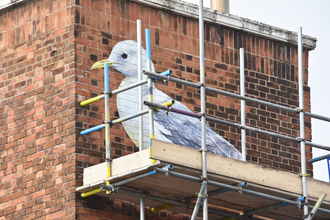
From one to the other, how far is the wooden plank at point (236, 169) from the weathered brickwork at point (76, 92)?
1.69 meters

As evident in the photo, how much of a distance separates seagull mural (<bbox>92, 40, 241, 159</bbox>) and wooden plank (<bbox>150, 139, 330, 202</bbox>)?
1746 mm

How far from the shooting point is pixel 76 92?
11797 millimetres

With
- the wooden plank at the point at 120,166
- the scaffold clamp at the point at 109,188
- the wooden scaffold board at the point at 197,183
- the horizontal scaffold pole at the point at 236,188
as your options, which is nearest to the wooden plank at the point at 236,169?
the wooden scaffold board at the point at 197,183

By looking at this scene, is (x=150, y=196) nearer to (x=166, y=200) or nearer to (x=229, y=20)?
(x=166, y=200)

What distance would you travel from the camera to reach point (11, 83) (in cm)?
1263

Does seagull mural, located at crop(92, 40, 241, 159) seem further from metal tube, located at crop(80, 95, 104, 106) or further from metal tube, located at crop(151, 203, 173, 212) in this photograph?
metal tube, located at crop(151, 203, 173, 212)

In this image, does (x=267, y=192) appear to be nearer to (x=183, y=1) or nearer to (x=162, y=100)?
(x=162, y=100)

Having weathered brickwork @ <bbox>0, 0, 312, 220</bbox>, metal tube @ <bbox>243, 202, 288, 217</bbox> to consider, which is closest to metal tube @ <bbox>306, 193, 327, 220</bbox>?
metal tube @ <bbox>243, 202, 288, 217</bbox>

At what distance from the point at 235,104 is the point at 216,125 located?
0.60 metres

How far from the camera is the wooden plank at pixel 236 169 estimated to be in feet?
33.5

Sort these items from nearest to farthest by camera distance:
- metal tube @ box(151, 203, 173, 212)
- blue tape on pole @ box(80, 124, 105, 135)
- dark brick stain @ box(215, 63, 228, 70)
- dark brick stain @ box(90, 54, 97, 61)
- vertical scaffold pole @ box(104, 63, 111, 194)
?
→ 1. vertical scaffold pole @ box(104, 63, 111, 194)
2. blue tape on pole @ box(80, 124, 105, 135)
3. metal tube @ box(151, 203, 173, 212)
4. dark brick stain @ box(90, 54, 97, 61)
5. dark brick stain @ box(215, 63, 228, 70)

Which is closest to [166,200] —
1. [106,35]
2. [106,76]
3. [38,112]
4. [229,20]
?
[106,76]

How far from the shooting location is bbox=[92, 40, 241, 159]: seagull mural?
12.2 meters

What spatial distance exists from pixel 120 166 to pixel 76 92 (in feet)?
5.24
